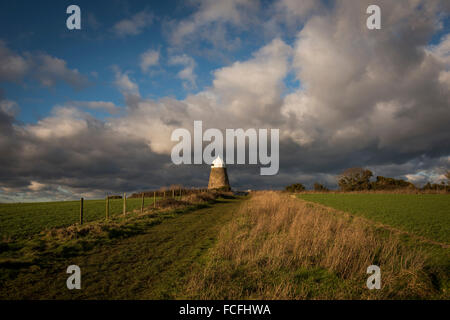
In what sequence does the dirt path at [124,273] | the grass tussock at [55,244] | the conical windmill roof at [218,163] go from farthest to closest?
the conical windmill roof at [218,163], the grass tussock at [55,244], the dirt path at [124,273]

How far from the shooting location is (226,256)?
23.4 ft

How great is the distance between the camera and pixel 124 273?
19.8 feet

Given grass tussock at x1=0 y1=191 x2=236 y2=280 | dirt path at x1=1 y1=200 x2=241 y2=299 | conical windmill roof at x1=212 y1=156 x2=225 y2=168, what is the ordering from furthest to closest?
conical windmill roof at x1=212 y1=156 x2=225 y2=168
grass tussock at x1=0 y1=191 x2=236 y2=280
dirt path at x1=1 y1=200 x2=241 y2=299

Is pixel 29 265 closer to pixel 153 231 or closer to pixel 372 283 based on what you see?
pixel 153 231

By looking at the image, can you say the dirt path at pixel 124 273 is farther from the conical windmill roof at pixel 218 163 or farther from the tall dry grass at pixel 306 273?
the conical windmill roof at pixel 218 163

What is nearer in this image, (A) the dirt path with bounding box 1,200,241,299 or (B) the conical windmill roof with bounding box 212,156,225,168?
(A) the dirt path with bounding box 1,200,241,299

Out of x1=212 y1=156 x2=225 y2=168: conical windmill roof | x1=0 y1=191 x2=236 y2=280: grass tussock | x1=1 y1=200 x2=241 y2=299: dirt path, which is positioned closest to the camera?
x1=1 y1=200 x2=241 y2=299: dirt path

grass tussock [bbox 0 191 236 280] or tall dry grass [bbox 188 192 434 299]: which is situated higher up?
tall dry grass [bbox 188 192 434 299]

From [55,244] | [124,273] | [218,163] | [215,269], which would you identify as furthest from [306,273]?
[218,163]

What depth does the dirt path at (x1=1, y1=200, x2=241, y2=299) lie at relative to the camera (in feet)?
16.0

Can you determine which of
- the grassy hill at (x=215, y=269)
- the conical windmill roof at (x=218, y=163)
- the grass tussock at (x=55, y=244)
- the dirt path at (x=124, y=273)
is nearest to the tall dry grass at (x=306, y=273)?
the grassy hill at (x=215, y=269)

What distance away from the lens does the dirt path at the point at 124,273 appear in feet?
16.0

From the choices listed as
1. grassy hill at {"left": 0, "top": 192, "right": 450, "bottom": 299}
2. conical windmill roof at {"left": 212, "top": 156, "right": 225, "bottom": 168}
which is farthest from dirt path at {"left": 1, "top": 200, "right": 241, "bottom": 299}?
conical windmill roof at {"left": 212, "top": 156, "right": 225, "bottom": 168}

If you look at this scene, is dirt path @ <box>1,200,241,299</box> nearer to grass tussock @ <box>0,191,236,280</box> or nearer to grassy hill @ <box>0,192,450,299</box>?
grassy hill @ <box>0,192,450,299</box>
